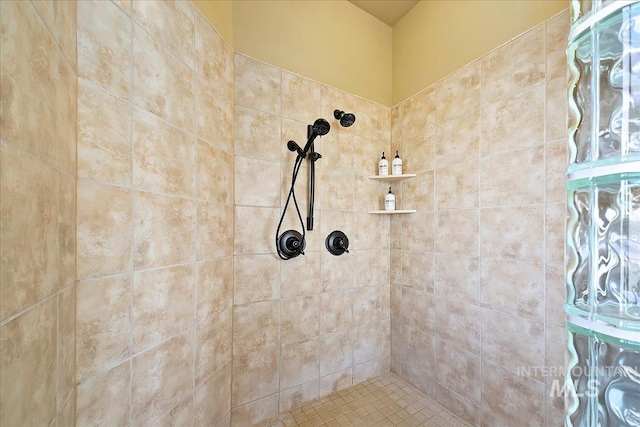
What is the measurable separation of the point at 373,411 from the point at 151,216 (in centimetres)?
153

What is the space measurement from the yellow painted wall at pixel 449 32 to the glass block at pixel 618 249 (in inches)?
35.4

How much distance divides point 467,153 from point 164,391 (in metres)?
1.73

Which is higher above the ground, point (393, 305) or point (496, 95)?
point (496, 95)

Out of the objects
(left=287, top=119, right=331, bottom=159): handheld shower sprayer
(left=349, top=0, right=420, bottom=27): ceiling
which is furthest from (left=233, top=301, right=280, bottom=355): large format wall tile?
(left=349, top=0, right=420, bottom=27): ceiling

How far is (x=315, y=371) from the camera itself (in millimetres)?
1432

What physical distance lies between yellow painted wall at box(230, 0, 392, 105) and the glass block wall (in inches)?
44.3

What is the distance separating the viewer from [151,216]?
81 centimetres

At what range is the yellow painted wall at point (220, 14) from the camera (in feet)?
3.39

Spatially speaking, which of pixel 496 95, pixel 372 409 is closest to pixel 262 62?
pixel 496 95

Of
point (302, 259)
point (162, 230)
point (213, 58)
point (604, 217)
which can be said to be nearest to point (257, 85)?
point (213, 58)

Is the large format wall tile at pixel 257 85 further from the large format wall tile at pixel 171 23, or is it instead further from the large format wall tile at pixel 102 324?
the large format wall tile at pixel 102 324

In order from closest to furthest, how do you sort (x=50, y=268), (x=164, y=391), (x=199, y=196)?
(x=50, y=268) → (x=164, y=391) → (x=199, y=196)

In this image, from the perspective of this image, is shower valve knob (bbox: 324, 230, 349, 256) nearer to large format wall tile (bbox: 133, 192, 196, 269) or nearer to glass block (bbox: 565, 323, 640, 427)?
large format wall tile (bbox: 133, 192, 196, 269)

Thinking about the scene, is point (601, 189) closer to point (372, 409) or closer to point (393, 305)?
point (393, 305)
